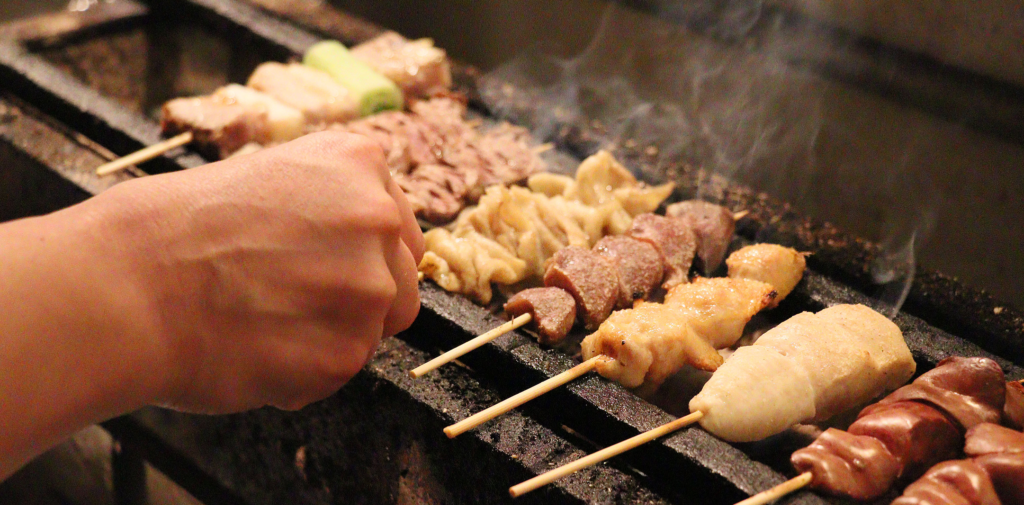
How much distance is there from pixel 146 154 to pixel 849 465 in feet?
11.6

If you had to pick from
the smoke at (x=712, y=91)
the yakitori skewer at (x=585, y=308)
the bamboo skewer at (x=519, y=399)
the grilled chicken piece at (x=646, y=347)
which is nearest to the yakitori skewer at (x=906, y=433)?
the grilled chicken piece at (x=646, y=347)

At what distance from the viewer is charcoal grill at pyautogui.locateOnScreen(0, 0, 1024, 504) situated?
2.59 meters

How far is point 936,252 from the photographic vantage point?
6062mm

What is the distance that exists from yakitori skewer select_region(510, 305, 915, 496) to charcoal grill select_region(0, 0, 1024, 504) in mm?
113

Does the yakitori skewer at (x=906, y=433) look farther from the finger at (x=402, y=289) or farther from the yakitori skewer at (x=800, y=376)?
the finger at (x=402, y=289)

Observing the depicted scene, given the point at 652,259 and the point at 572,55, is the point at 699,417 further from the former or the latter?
the point at 572,55

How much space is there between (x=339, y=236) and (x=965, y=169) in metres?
5.69

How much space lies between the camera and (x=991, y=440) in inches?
94.3

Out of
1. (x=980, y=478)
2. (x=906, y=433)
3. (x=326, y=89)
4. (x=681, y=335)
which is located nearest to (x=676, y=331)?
(x=681, y=335)

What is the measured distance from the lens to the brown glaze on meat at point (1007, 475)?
7.48 feet

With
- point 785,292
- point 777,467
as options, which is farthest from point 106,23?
point 777,467

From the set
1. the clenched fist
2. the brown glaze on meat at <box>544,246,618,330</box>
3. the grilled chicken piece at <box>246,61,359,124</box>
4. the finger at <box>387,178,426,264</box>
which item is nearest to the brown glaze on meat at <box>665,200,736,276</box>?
the brown glaze on meat at <box>544,246,618,330</box>

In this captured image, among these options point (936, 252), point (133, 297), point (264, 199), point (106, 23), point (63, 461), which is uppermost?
point (264, 199)

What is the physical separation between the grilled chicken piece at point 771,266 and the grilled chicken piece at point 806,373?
1.13 feet
